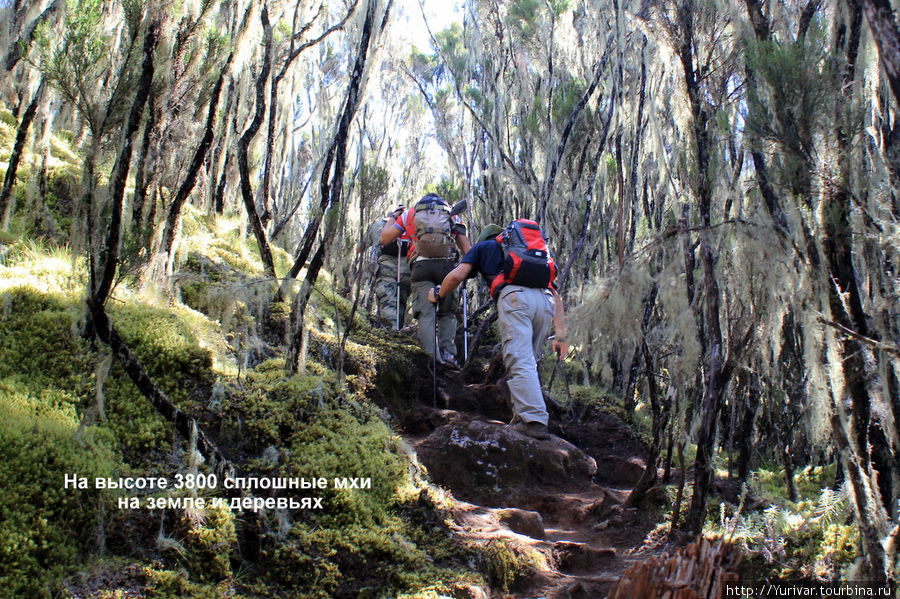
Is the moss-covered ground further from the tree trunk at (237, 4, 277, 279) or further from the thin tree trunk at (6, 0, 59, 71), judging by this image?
the thin tree trunk at (6, 0, 59, 71)

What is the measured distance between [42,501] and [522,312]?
3766mm

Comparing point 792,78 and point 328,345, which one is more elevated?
point 792,78

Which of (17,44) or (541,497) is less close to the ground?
(17,44)

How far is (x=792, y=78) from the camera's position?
272 centimetres

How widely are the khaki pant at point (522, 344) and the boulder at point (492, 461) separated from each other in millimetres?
296

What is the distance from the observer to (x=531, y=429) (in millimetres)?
5191

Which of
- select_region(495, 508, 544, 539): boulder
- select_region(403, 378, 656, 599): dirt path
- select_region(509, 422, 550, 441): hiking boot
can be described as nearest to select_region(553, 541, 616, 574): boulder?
select_region(403, 378, 656, 599): dirt path

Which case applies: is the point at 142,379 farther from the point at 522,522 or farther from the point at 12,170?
the point at 12,170

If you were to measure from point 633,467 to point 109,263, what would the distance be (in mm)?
4788

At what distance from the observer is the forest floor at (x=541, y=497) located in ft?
10.9

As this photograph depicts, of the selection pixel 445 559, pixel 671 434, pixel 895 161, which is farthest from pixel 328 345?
pixel 895 161

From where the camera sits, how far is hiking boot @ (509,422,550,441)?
5184 millimetres

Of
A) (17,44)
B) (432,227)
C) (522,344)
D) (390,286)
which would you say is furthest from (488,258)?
(17,44)

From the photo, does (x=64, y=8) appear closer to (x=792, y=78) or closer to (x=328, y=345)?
(x=328, y=345)
